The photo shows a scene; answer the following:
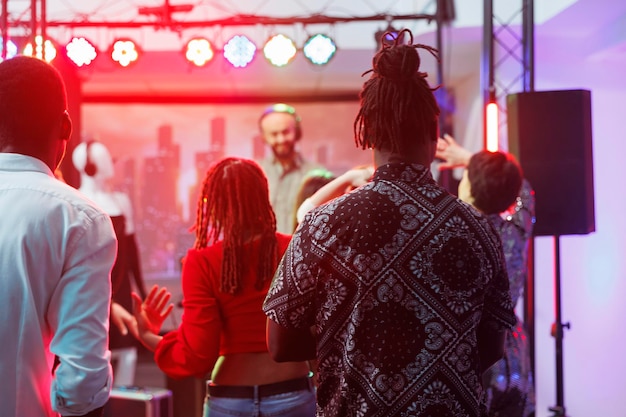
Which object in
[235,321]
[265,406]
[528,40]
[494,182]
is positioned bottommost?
[265,406]

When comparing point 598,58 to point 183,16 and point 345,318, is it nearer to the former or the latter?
point 183,16

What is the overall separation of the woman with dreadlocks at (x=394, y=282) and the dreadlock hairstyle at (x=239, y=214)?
0.71 m

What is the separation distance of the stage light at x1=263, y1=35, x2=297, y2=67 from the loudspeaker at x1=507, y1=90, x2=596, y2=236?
220 centimetres

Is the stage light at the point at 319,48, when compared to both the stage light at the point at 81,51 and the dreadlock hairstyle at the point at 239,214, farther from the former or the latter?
the dreadlock hairstyle at the point at 239,214

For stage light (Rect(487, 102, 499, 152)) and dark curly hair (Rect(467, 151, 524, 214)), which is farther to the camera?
stage light (Rect(487, 102, 499, 152))

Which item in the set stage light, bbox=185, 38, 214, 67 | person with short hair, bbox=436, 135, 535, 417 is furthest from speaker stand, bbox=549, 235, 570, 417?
stage light, bbox=185, 38, 214, 67

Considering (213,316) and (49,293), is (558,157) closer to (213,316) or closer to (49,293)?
(213,316)

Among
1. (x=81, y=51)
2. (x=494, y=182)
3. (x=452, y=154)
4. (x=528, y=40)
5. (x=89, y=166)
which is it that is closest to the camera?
(x=494, y=182)

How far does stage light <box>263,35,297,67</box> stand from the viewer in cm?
598

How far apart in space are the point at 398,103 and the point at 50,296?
847mm

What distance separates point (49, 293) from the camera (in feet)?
5.27

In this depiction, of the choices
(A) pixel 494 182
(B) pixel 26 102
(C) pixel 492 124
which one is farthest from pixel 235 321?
(C) pixel 492 124

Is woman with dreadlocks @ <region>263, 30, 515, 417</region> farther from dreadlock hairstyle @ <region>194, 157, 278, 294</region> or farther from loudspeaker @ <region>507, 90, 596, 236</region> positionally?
loudspeaker @ <region>507, 90, 596, 236</region>

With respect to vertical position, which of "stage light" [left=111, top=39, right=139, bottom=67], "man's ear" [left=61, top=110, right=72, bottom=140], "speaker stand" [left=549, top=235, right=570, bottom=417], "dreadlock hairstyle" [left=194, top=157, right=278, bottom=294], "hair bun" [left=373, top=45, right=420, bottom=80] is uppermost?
"stage light" [left=111, top=39, right=139, bottom=67]
